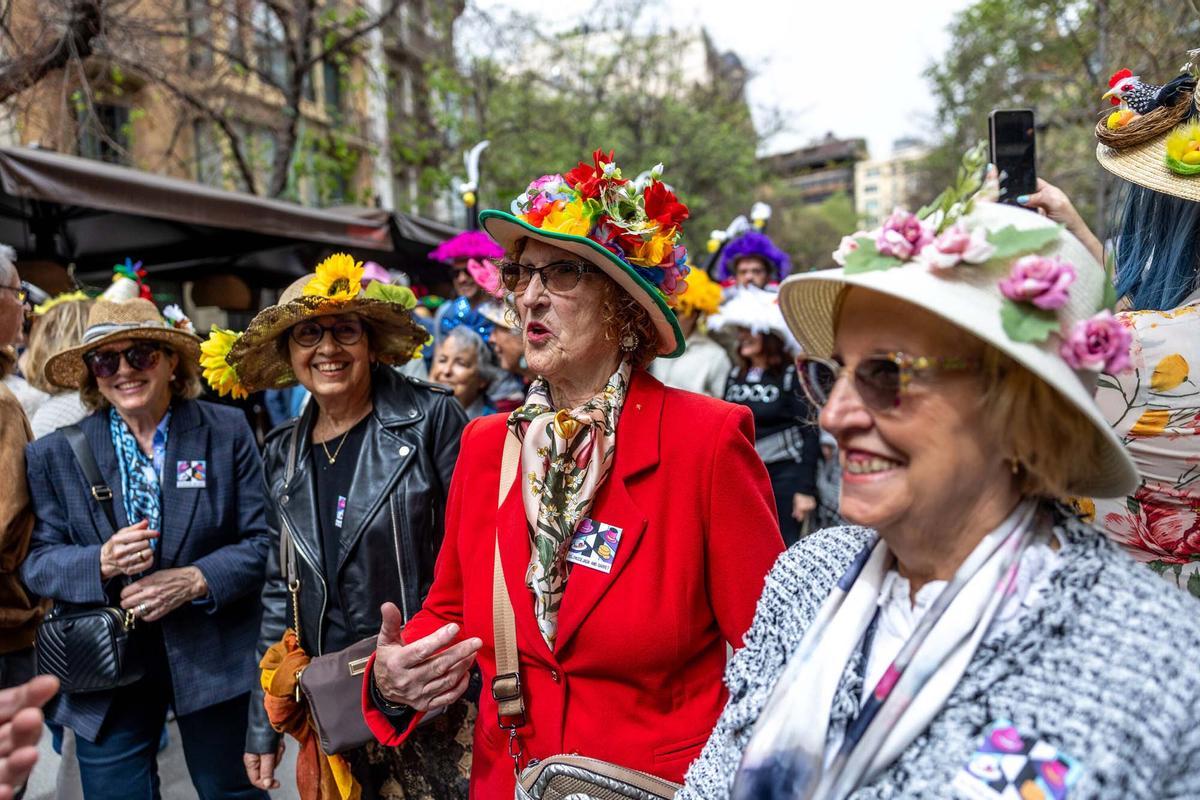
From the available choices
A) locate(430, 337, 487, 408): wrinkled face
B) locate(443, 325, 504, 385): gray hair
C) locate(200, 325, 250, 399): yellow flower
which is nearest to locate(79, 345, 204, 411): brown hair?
locate(200, 325, 250, 399): yellow flower

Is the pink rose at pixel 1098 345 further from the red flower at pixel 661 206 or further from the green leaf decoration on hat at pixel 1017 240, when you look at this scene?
the red flower at pixel 661 206

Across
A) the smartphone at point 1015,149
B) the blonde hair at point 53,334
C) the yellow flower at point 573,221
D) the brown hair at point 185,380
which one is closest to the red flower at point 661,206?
the yellow flower at point 573,221

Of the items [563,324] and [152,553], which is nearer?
[563,324]

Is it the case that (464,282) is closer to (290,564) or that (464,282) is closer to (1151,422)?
(290,564)

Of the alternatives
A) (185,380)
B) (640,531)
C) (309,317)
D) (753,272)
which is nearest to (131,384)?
(185,380)

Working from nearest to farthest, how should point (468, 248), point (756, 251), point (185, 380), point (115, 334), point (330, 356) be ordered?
point (330, 356) → point (115, 334) → point (185, 380) → point (468, 248) → point (756, 251)

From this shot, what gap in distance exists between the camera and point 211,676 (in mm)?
2938

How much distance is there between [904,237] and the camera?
4.12 feet

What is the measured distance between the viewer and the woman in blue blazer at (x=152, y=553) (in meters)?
2.83

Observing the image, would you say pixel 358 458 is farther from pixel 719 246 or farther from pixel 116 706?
pixel 719 246

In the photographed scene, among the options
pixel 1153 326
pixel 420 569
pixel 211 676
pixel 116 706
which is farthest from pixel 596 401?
pixel 116 706

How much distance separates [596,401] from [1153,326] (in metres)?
1.28

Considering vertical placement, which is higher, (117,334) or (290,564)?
(117,334)

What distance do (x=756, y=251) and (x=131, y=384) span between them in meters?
4.54
